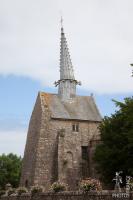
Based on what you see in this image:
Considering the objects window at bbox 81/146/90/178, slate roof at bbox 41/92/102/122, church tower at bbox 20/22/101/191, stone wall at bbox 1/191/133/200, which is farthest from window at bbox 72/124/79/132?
stone wall at bbox 1/191/133/200

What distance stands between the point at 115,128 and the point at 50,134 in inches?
477

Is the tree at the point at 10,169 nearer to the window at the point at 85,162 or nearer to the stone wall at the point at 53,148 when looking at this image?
the stone wall at the point at 53,148

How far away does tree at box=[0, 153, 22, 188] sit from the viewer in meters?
87.2

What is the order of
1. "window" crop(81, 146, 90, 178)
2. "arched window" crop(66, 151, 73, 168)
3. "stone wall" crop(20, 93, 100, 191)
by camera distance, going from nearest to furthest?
1. "stone wall" crop(20, 93, 100, 191)
2. "arched window" crop(66, 151, 73, 168)
3. "window" crop(81, 146, 90, 178)

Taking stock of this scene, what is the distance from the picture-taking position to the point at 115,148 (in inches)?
2068

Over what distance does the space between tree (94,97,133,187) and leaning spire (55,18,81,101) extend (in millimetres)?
13910

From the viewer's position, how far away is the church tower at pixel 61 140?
199ft

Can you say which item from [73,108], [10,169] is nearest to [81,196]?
[73,108]

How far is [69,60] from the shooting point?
72.1 meters

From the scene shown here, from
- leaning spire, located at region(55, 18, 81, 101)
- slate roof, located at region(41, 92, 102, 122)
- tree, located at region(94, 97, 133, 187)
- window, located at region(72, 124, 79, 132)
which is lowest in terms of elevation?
tree, located at region(94, 97, 133, 187)

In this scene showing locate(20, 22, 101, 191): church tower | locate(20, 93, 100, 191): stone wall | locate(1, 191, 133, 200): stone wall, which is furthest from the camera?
locate(20, 22, 101, 191): church tower

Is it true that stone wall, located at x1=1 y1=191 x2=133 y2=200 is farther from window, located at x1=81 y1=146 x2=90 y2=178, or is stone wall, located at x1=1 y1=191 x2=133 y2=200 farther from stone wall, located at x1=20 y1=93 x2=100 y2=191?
window, located at x1=81 y1=146 x2=90 y2=178

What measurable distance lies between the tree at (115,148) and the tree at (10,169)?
113 ft

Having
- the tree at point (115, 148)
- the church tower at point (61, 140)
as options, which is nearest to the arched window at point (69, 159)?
the church tower at point (61, 140)
